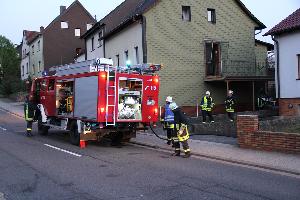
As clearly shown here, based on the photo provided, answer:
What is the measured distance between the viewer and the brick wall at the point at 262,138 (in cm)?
1230

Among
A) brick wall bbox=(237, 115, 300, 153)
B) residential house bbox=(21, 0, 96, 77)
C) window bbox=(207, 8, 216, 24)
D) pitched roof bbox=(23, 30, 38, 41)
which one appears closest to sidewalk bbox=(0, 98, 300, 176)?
brick wall bbox=(237, 115, 300, 153)

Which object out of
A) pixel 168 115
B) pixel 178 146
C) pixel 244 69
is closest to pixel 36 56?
pixel 244 69

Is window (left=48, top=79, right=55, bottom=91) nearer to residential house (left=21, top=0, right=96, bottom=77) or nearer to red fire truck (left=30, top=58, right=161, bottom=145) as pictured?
red fire truck (left=30, top=58, right=161, bottom=145)

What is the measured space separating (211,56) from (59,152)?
15.7 meters

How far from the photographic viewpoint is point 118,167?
1081 centimetres

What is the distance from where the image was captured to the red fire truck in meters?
14.1

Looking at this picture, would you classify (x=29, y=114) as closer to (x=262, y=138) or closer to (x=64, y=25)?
(x=262, y=138)

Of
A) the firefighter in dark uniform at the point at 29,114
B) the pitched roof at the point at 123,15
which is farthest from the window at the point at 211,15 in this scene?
the firefighter in dark uniform at the point at 29,114

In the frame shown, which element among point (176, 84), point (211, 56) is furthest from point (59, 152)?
point (211, 56)

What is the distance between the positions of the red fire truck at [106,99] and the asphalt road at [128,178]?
44.2 inches

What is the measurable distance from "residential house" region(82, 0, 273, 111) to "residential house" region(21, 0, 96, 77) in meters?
24.3

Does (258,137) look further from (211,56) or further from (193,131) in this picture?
(211,56)

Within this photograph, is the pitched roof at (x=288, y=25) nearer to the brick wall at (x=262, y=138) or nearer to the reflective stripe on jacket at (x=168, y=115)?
the brick wall at (x=262, y=138)

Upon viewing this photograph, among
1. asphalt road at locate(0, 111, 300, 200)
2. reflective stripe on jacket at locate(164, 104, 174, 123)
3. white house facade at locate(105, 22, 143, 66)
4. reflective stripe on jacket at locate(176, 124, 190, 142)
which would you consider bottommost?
asphalt road at locate(0, 111, 300, 200)
